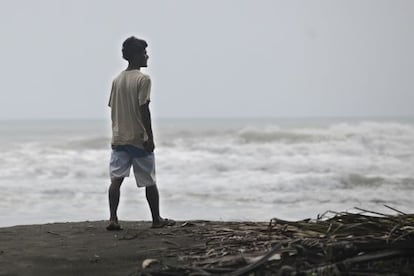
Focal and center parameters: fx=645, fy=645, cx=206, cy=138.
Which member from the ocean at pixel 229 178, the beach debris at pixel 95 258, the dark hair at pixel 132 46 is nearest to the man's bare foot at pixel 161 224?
the beach debris at pixel 95 258

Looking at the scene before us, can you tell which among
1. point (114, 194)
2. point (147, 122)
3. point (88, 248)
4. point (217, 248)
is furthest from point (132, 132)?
point (217, 248)

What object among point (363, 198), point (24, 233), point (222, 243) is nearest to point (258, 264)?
point (222, 243)

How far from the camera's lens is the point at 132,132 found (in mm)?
5828

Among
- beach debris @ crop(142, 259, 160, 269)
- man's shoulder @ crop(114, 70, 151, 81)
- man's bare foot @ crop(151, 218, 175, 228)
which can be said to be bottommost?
man's bare foot @ crop(151, 218, 175, 228)

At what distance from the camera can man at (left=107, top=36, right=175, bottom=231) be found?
580 centimetres

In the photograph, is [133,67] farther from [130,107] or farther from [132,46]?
[130,107]

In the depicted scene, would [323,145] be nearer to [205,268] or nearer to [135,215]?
[135,215]

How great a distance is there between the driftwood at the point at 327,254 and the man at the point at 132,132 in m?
1.59

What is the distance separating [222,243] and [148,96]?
1706 millimetres

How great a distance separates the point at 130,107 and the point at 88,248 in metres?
1.44

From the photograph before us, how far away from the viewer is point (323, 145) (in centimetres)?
2352

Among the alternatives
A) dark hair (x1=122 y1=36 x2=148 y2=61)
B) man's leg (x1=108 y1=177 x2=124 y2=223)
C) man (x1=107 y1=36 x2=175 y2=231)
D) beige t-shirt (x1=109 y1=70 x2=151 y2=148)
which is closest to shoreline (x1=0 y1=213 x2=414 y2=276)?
man's leg (x1=108 y1=177 x2=124 y2=223)

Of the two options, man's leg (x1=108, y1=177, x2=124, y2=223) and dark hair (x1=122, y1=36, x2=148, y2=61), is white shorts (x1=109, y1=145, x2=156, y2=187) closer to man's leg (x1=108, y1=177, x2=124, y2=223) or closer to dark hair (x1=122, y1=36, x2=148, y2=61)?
man's leg (x1=108, y1=177, x2=124, y2=223)

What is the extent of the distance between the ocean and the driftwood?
474cm
